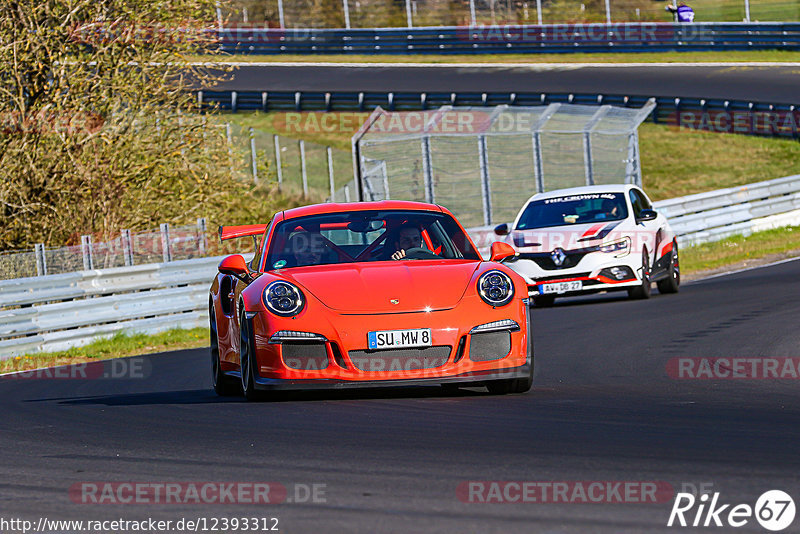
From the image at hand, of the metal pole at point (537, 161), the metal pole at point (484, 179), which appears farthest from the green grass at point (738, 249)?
the metal pole at point (484, 179)

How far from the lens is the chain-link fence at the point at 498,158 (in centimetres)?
2452

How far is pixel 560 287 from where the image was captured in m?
17.8

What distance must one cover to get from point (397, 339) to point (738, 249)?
17.7 metres

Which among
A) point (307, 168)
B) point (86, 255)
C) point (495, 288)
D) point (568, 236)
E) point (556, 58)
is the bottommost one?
point (307, 168)

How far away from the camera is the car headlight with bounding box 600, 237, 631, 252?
691 inches

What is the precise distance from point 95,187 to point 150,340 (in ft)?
18.5

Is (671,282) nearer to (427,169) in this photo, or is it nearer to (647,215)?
(647,215)

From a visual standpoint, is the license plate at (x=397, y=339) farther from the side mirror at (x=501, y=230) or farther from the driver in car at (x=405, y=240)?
the side mirror at (x=501, y=230)

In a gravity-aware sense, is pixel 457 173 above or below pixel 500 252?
below

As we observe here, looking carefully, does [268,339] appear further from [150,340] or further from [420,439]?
[150,340]

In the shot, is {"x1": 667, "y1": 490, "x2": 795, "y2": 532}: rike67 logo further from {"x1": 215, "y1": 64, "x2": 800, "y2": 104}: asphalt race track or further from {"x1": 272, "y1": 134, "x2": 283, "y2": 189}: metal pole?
{"x1": 215, "y1": 64, "x2": 800, "y2": 104}: asphalt race track

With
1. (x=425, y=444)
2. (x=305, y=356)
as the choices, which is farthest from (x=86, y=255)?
(x=425, y=444)

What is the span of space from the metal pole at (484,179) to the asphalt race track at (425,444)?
13110 millimetres

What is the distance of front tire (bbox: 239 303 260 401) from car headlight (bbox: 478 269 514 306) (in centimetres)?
148
